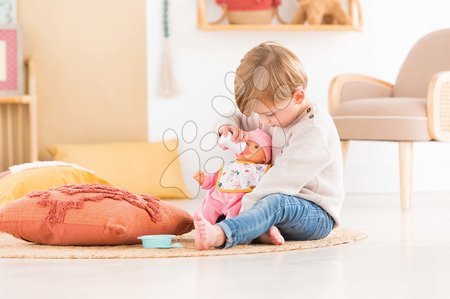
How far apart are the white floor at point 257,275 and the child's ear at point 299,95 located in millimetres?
335

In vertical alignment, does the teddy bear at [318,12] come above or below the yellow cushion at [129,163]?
above

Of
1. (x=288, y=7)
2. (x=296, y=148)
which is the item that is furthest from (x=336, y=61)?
(x=296, y=148)

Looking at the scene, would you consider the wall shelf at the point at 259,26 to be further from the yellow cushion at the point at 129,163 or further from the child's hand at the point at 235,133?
the child's hand at the point at 235,133

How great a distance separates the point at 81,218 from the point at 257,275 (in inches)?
21.1

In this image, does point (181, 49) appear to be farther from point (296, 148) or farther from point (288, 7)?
point (296, 148)

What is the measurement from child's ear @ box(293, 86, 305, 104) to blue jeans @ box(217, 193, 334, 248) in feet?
0.71

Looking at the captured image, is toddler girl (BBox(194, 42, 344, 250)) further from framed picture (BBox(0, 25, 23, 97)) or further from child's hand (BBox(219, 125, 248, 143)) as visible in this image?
framed picture (BBox(0, 25, 23, 97))

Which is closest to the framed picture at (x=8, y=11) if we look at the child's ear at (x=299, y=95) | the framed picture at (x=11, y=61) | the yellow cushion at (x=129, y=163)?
the framed picture at (x=11, y=61)

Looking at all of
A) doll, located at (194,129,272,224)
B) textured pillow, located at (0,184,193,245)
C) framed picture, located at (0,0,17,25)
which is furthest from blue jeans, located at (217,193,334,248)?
framed picture, located at (0,0,17,25)

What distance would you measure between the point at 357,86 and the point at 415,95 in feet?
0.76

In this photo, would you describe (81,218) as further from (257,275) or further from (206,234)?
(257,275)

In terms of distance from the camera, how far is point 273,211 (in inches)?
77.8

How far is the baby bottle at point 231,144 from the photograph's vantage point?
2127 millimetres

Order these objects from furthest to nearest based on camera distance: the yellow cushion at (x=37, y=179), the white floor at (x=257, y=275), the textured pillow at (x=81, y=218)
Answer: the yellow cushion at (x=37, y=179), the textured pillow at (x=81, y=218), the white floor at (x=257, y=275)
